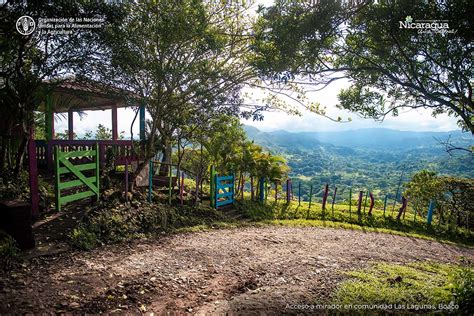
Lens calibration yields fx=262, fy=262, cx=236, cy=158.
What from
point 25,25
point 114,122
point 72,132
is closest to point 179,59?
point 25,25

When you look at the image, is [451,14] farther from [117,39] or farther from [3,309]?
[3,309]

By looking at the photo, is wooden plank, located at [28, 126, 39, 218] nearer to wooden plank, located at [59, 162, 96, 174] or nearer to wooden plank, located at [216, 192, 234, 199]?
wooden plank, located at [59, 162, 96, 174]

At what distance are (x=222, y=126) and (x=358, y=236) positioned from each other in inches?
286

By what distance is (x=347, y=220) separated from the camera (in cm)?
1338

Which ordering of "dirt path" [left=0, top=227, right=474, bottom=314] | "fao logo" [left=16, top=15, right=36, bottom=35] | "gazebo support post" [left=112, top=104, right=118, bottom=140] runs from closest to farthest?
"dirt path" [left=0, top=227, right=474, bottom=314], "fao logo" [left=16, top=15, right=36, bottom=35], "gazebo support post" [left=112, top=104, right=118, bottom=140]

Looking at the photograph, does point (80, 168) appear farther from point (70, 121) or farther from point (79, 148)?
point (70, 121)

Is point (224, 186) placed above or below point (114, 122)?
below

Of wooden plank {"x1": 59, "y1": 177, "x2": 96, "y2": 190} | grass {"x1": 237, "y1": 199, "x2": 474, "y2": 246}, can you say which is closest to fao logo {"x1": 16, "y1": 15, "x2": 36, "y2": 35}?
wooden plank {"x1": 59, "y1": 177, "x2": 96, "y2": 190}

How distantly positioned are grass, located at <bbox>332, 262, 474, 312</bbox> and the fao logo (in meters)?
8.89

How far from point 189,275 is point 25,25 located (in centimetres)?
714

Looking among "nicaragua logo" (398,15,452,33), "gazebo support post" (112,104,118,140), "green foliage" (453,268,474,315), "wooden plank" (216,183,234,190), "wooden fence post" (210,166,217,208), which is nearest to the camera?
"green foliage" (453,268,474,315)

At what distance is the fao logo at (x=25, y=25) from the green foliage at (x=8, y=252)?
4.80 meters

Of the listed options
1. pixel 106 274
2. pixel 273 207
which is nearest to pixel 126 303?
pixel 106 274

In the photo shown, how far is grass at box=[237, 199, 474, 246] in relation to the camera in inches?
476
